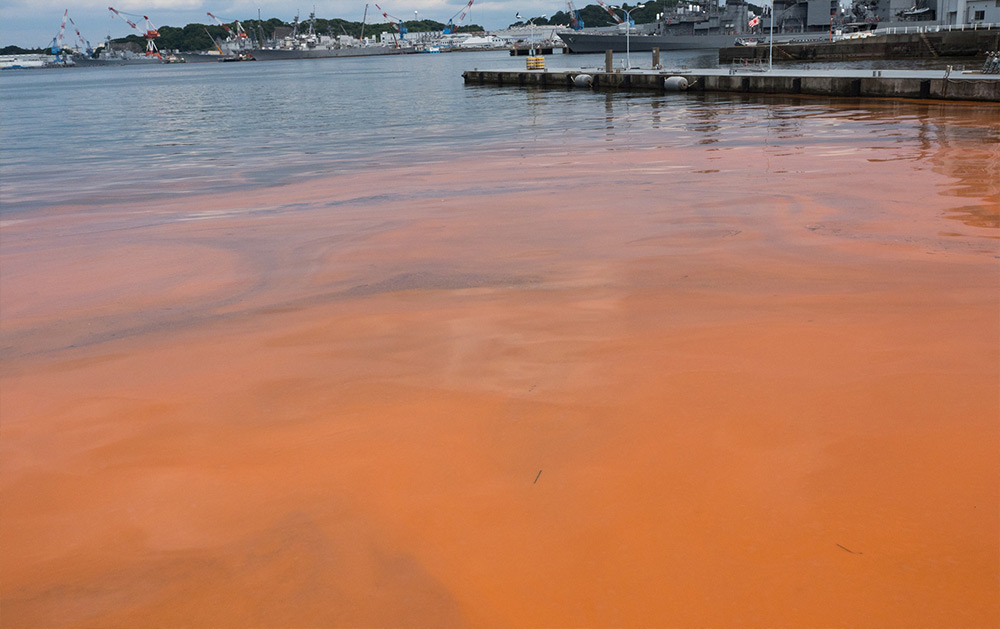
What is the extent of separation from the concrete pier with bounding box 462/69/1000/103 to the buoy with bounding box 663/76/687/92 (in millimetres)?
232

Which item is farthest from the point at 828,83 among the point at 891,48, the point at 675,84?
the point at 891,48

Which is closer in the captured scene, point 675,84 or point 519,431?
point 519,431

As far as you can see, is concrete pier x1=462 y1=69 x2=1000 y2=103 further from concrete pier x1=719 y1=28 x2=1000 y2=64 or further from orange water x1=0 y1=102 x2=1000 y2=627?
concrete pier x1=719 y1=28 x2=1000 y2=64

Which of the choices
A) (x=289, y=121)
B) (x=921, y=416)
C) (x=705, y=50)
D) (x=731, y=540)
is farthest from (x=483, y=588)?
(x=705, y=50)

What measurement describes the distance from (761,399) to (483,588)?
1.81 m

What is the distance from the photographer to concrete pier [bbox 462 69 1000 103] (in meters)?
19.8

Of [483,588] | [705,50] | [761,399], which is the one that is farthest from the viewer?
[705,50]

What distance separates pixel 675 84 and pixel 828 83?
740 cm

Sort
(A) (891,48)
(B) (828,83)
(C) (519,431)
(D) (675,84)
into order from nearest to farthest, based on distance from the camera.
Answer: (C) (519,431) → (B) (828,83) → (D) (675,84) → (A) (891,48)

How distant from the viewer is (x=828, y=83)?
77.5 ft

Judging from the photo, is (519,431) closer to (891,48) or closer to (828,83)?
(828,83)

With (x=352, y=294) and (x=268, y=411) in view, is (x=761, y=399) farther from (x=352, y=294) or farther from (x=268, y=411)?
(x=352, y=294)

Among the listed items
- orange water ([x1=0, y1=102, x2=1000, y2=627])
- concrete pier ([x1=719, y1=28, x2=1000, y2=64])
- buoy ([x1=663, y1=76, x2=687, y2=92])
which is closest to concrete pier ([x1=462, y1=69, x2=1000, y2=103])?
buoy ([x1=663, y1=76, x2=687, y2=92])

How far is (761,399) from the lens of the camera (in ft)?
12.4
